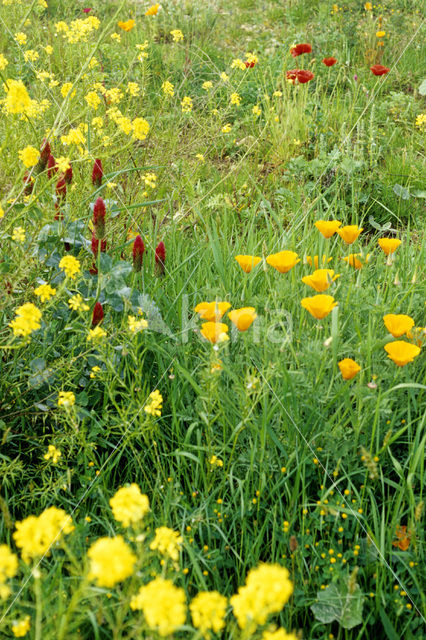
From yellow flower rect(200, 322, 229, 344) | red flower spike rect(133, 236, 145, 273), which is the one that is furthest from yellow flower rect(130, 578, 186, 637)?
red flower spike rect(133, 236, 145, 273)

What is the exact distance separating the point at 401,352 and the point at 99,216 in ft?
2.92


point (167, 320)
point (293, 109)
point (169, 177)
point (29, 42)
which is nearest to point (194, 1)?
point (29, 42)

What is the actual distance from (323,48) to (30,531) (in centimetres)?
493

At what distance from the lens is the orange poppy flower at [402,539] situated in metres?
1.46

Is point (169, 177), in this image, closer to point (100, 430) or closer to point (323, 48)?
point (100, 430)

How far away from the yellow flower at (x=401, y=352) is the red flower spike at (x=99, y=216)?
849mm

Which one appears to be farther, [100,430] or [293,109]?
[293,109]

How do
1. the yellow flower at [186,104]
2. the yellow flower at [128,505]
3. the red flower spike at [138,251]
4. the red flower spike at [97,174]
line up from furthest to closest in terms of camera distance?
the yellow flower at [186,104] < the red flower spike at [97,174] < the red flower spike at [138,251] < the yellow flower at [128,505]

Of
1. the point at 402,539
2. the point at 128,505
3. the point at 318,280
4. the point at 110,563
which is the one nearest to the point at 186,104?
the point at 318,280

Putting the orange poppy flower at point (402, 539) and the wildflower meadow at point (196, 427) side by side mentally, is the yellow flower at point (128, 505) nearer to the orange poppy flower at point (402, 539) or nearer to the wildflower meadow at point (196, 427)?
the wildflower meadow at point (196, 427)

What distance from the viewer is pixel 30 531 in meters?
0.81

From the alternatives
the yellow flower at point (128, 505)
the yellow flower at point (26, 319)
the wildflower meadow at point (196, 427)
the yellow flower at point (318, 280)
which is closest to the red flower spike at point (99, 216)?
the wildflower meadow at point (196, 427)

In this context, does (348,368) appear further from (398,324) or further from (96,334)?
(96,334)

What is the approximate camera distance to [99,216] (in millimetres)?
1719
